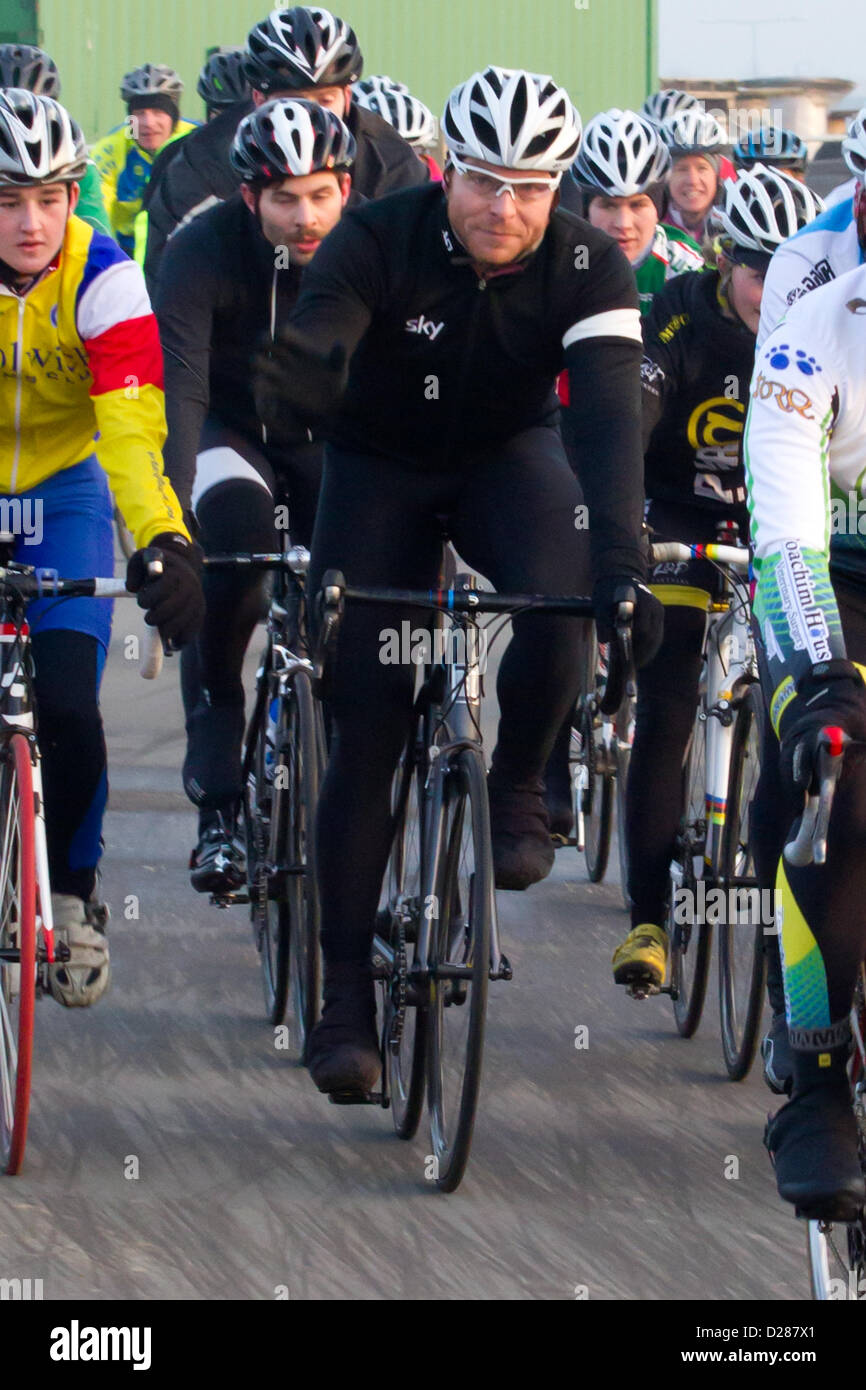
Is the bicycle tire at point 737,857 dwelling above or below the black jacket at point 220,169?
below

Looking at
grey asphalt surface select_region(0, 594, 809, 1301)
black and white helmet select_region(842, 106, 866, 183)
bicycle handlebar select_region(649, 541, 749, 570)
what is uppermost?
black and white helmet select_region(842, 106, 866, 183)

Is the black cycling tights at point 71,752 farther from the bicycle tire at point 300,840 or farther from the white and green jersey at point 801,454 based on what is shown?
the white and green jersey at point 801,454

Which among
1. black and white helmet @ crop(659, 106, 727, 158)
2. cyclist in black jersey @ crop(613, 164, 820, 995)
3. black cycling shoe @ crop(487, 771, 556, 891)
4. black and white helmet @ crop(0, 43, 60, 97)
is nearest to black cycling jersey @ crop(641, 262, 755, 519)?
cyclist in black jersey @ crop(613, 164, 820, 995)

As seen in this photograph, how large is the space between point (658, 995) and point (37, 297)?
2.70 metres

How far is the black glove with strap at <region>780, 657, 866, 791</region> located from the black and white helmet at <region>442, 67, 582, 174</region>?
1774 mm

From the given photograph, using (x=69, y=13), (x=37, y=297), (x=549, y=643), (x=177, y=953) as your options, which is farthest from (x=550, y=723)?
(x=69, y=13)

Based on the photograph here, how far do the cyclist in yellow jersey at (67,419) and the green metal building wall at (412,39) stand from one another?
28.5m

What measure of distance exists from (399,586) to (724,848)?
1.25 metres

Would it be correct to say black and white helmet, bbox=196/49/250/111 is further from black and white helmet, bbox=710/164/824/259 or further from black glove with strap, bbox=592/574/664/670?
black glove with strap, bbox=592/574/664/670

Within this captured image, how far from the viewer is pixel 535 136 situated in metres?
4.84

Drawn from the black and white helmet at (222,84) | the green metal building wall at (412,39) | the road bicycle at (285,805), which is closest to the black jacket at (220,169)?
the road bicycle at (285,805)

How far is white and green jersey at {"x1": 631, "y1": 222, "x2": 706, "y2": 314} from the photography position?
894 centimetres

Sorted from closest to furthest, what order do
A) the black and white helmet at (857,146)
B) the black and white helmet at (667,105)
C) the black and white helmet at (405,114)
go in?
the black and white helmet at (857,146)
the black and white helmet at (405,114)
the black and white helmet at (667,105)

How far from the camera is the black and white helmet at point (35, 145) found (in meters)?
5.12
